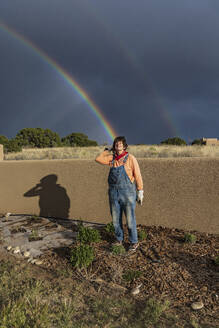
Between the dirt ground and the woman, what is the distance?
475mm

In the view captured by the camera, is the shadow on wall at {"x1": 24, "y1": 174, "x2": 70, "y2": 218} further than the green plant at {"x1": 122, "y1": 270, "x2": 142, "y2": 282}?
Yes

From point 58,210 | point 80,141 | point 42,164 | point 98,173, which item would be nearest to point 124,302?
point 98,173

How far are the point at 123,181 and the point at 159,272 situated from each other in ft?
4.89

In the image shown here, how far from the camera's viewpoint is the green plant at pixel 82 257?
4078 millimetres

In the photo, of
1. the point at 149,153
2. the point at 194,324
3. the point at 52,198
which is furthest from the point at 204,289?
the point at 149,153

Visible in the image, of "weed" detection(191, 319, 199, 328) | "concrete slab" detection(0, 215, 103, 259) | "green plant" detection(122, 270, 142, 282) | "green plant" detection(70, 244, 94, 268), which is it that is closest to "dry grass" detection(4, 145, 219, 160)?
"concrete slab" detection(0, 215, 103, 259)

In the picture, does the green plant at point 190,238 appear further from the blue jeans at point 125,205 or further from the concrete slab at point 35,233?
the concrete slab at point 35,233

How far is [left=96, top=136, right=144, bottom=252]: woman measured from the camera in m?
4.50

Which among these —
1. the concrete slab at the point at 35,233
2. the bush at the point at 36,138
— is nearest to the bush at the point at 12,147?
the bush at the point at 36,138

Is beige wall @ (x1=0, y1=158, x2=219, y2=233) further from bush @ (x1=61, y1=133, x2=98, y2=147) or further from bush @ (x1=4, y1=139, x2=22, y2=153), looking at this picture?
bush @ (x1=61, y1=133, x2=98, y2=147)

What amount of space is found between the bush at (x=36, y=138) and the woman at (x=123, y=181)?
1237 inches

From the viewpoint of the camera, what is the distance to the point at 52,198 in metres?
7.83

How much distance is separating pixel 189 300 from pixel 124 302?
81 centimetres

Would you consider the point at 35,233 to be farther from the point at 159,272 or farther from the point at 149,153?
the point at 149,153
